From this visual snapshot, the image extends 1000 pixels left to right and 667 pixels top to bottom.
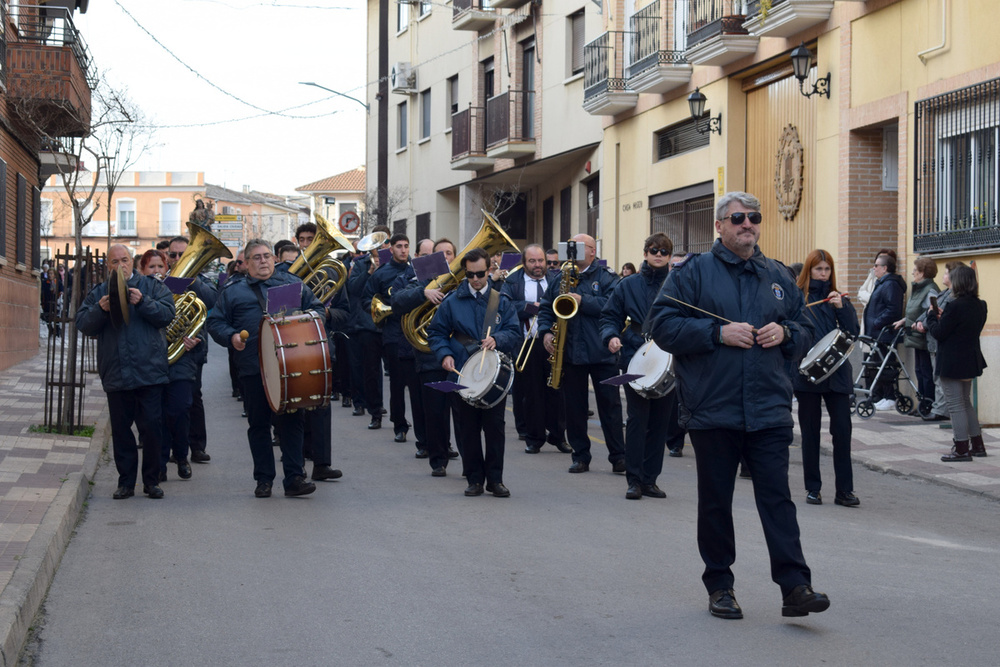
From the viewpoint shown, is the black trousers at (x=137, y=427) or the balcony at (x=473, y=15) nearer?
the black trousers at (x=137, y=427)

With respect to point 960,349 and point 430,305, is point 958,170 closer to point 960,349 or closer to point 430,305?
point 960,349

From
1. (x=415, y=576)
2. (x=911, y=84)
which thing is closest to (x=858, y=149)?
(x=911, y=84)

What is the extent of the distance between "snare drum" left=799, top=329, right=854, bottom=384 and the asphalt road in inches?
38.1

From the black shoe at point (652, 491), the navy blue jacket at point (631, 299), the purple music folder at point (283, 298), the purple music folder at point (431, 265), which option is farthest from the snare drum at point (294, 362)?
the black shoe at point (652, 491)

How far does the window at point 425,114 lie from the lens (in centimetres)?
3595

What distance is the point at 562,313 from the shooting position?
33.4ft

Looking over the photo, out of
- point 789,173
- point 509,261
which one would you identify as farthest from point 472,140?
point 509,261

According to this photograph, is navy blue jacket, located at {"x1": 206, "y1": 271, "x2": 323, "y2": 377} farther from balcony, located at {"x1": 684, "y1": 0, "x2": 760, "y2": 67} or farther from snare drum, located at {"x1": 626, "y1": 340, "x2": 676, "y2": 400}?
balcony, located at {"x1": 684, "y1": 0, "x2": 760, "y2": 67}

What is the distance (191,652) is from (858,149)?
13336mm

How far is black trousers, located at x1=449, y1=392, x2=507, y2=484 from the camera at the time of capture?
909 cm

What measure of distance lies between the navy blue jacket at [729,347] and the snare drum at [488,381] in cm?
313

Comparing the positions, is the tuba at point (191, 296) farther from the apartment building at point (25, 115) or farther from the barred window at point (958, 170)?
the apartment building at point (25, 115)

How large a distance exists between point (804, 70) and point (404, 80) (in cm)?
2133

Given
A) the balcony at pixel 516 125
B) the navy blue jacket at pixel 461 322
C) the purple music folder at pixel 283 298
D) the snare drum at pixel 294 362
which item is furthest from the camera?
the balcony at pixel 516 125
